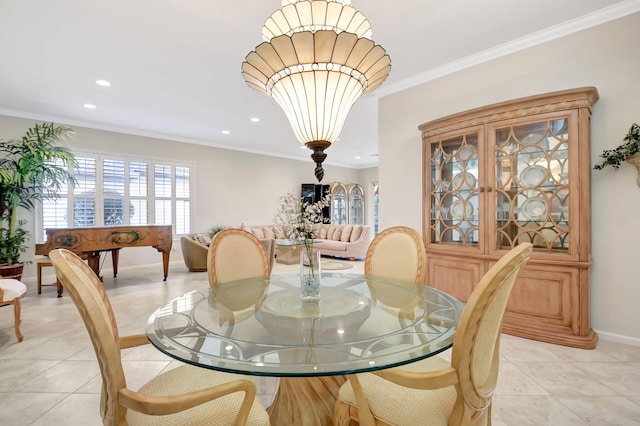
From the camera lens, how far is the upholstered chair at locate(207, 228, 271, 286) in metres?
2.21

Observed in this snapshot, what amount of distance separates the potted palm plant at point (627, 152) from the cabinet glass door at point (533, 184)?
0.33m

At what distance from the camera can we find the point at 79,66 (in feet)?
10.7

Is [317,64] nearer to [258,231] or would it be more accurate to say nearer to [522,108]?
[522,108]

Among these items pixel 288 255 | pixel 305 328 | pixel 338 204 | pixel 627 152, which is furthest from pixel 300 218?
pixel 338 204

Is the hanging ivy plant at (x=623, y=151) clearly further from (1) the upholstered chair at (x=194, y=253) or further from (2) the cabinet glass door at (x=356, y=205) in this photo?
(2) the cabinet glass door at (x=356, y=205)

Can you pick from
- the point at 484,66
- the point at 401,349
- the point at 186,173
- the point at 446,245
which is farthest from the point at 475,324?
the point at 186,173

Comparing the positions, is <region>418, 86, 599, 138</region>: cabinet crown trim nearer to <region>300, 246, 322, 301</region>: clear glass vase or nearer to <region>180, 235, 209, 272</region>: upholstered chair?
<region>300, 246, 322, 301</region>: clear glass vase

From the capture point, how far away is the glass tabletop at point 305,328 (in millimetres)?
975

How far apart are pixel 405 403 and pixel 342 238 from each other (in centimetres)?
652

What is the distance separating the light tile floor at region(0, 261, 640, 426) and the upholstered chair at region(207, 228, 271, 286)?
0.76 metres

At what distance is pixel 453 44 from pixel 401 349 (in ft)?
9.66

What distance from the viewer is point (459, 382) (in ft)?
3.10

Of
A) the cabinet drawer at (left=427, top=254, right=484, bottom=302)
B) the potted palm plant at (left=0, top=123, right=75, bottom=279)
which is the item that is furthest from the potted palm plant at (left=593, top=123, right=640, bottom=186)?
the potted palm plant at (left=0, top=123, right=75, bottom=279)

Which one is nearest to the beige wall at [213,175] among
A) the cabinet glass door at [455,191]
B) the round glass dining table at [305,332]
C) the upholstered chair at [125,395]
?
the round glass dining table at [305,332]
